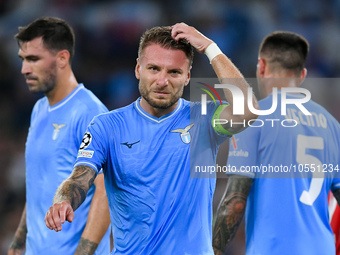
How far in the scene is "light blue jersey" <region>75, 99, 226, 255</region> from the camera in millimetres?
3699

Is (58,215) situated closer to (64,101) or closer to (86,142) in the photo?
(86,142)

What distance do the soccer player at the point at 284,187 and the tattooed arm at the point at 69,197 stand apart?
5.03ft

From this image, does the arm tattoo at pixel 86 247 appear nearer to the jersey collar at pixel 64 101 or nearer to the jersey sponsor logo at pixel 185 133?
the jersey collar at pixel 64 101

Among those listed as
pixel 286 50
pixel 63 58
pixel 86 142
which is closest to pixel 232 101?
pixel 86 142

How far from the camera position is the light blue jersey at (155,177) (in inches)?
146

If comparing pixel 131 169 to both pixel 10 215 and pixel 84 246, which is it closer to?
pixel 84 246

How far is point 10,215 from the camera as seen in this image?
9234mm

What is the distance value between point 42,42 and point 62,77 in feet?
1.22

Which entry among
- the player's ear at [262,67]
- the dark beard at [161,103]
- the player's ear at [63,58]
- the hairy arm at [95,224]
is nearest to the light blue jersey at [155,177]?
the dark beard at [161,103]

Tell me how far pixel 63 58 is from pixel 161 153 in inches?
82.3

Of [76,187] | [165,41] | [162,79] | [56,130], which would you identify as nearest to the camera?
[76,187]

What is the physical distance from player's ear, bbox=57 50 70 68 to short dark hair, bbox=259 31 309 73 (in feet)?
5.88

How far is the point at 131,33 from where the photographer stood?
37.5 ft

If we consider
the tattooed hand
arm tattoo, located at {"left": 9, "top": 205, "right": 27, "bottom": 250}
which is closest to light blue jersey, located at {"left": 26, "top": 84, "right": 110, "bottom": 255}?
arm tattoo, located at {"left": 9, "top": 205, "right": 27, "bottom": 250}
